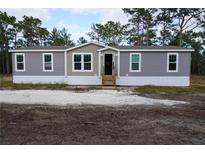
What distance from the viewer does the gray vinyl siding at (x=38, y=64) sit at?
1388cm

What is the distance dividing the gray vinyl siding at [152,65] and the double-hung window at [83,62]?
7.03 feet

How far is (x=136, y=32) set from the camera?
99.0 ft

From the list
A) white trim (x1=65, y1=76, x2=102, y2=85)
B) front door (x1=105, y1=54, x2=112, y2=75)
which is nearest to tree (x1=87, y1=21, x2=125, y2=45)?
front door (x1=105, y1=54, x2=112, y2=75)

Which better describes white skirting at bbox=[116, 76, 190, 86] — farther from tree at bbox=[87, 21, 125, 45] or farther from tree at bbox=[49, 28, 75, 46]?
tree at bbox=[49, 28, 75, 46]

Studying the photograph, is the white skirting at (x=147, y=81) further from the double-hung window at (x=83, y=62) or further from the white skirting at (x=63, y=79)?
the double-hung window at (x=83, y=62)

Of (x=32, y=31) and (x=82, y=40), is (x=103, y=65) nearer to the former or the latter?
(x=32, y=31)

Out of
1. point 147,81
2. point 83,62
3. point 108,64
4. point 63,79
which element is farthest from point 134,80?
point 63,79

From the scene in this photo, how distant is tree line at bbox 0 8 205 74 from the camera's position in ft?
86.5

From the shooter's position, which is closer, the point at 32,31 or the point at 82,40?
the point at 32,31

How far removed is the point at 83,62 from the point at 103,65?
53.7 inches

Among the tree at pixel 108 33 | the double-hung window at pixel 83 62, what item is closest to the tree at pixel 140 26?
the tree at pixel 108 33
